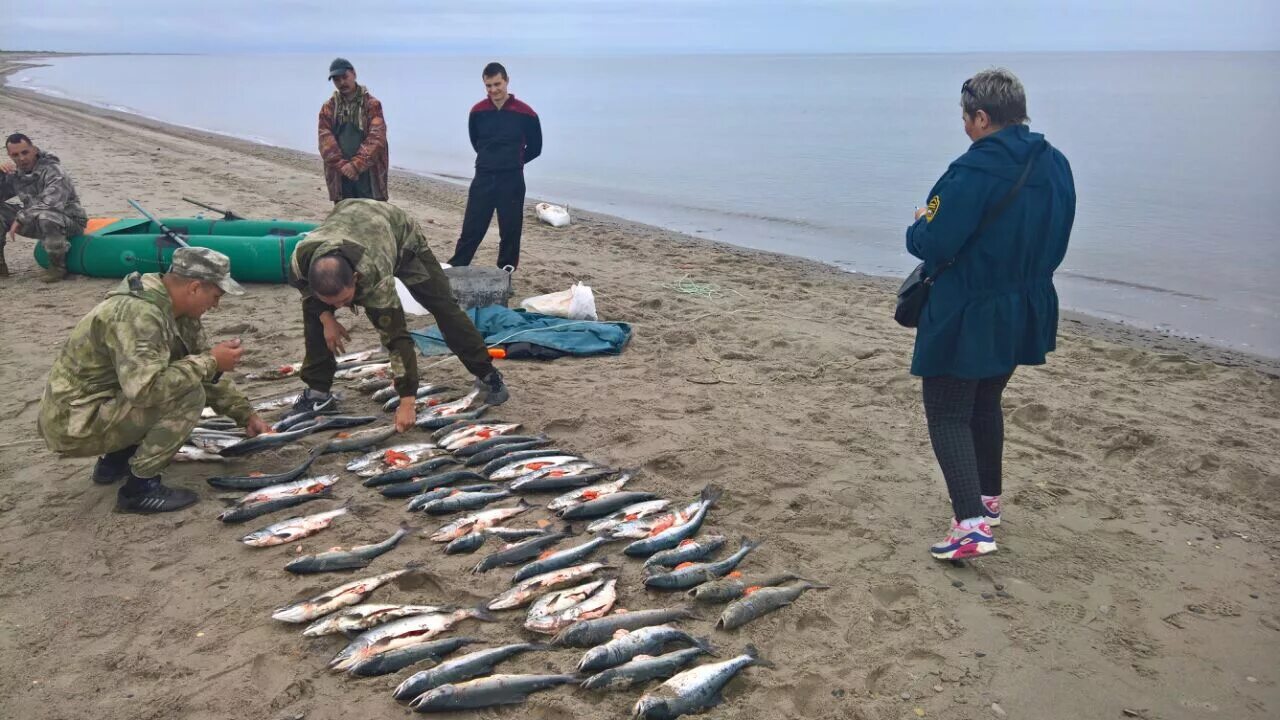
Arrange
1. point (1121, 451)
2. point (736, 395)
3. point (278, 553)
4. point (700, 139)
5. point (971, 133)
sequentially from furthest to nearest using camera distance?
1. point (700, 139)
2. point (736, 395)
3. point (1121, 451)
4. point (278, 553)
5. point (971, 133)

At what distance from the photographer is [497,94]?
942cm

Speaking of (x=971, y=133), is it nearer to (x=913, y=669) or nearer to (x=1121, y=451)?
(x=913, y=669)

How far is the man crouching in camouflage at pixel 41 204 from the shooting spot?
30.8 feet

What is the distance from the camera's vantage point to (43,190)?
31.2 feet

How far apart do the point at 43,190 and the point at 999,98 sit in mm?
9789

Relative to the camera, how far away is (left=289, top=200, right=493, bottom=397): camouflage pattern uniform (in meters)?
5.49

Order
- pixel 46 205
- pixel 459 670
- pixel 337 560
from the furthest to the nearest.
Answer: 1. pixel 46 205
2. pixel 337 560
3. pixel 459 670

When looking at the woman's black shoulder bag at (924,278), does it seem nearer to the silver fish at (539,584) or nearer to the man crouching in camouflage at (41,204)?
the silver fish at (539,584)

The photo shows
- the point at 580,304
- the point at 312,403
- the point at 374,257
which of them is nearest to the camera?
the point at 374,257

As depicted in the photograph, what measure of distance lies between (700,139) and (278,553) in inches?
1231

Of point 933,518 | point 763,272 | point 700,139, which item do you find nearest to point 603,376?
Answer: point 933,518

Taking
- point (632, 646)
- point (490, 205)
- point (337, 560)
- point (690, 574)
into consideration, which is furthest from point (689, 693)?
point (490, 205)

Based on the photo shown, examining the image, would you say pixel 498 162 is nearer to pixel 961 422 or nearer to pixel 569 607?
pixel 569 607

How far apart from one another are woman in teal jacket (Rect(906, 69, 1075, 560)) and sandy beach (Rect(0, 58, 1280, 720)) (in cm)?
69
